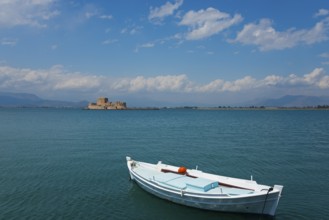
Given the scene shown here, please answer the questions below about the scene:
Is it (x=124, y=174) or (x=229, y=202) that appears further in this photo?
(x=124, y=174)

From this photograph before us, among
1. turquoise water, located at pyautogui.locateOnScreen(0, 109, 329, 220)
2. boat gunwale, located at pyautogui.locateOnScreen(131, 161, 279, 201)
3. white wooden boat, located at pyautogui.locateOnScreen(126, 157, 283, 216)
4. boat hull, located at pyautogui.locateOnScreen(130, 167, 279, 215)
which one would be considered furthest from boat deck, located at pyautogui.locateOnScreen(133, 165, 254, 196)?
turquoise water, located at pyautogui.locateOnScreen(0, 109, 329, 220)

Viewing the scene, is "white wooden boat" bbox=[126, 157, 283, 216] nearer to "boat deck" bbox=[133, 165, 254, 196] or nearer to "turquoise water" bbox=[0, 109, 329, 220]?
"boat deck" bbox=[133, 165, 254, 196]

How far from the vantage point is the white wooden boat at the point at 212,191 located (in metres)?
17.6

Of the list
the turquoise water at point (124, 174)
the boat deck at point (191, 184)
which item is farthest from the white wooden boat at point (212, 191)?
the turquoise water at point (124, 174)

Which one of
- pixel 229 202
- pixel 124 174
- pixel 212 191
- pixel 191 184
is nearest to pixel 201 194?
pixel 212 191

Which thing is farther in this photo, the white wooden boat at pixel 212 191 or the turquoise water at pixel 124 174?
the turquoise water at pixel 124 174

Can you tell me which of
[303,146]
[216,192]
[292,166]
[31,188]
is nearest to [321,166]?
[292,166]

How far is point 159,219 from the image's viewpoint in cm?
1850

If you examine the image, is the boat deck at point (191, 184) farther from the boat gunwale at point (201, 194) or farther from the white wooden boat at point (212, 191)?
the boat gunwale at point (201, 194)

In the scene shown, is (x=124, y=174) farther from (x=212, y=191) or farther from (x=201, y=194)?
(x=212, y=191)

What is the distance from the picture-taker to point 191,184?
66.0ft

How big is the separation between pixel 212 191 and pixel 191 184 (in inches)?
63.1

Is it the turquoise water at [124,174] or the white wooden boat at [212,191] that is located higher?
the white wooden boat at [212,191]

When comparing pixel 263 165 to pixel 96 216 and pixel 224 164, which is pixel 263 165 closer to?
pixel 224 164
